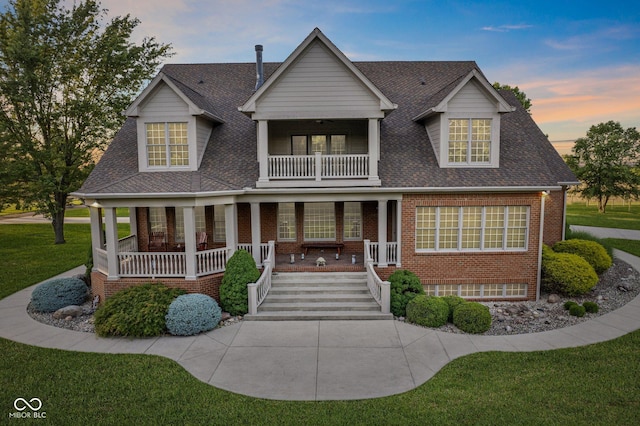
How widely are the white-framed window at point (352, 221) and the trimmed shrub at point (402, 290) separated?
14.1ft

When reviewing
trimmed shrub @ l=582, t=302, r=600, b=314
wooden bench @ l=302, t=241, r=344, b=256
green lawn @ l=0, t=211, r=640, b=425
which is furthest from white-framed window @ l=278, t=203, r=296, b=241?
trimmed shrub @ l=582, t=302, r=600, b=314

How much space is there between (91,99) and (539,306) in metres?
30.8

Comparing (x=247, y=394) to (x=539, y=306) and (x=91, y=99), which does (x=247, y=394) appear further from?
(x=91, y=99)

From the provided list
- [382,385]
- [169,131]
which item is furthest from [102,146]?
[382,385]

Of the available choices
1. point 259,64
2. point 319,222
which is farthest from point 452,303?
point 259,64

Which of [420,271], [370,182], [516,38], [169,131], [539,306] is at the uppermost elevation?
[516,38]

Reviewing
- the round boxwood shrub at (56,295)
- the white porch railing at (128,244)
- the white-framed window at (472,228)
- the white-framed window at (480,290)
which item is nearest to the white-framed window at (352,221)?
the white-framed window at (472,228)

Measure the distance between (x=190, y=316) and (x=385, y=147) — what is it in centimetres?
1063

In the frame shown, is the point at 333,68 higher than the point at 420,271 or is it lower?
higher

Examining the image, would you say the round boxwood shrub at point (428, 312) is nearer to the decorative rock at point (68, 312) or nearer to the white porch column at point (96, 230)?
the decorative rock at point (68, 312)

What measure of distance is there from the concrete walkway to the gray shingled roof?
17.1 feet

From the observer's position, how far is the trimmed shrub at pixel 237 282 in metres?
13.0

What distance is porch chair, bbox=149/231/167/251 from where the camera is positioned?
1656 centimetres

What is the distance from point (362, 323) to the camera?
1251cm
